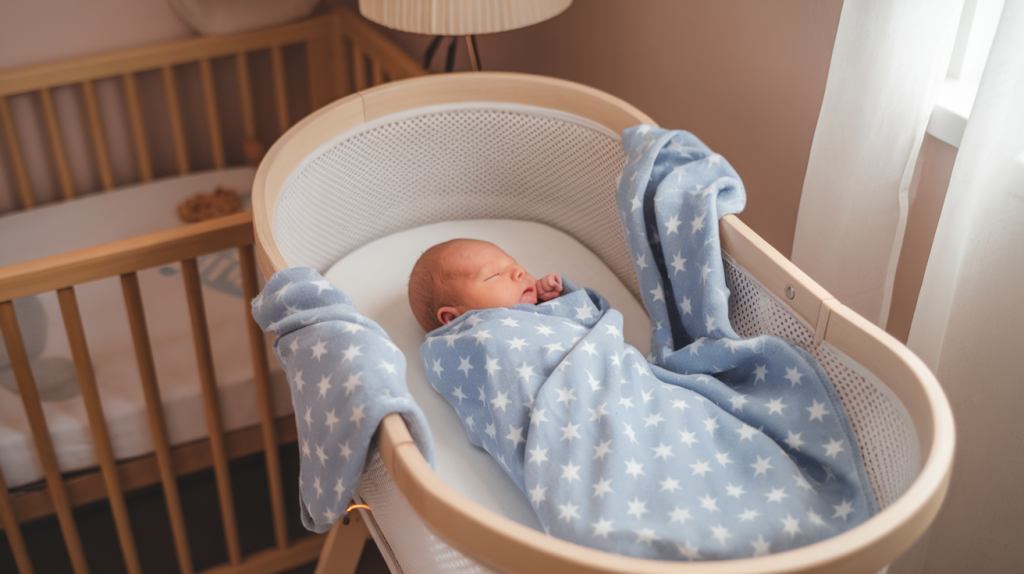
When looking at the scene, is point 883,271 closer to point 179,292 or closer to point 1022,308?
point 1022,308

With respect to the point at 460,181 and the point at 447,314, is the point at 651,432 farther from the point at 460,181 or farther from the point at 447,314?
the point at 460,181

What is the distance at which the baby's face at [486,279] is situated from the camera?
1078 millimetres

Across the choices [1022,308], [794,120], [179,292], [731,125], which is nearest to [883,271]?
[1022,308]

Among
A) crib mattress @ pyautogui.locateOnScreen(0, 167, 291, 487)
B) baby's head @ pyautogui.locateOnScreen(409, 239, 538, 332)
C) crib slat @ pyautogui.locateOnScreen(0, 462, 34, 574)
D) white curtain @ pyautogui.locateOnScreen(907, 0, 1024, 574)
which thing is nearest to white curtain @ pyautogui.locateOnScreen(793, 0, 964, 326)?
white curtain @ pyautogui.locateOnScreen(907, 0, 1024, 574)

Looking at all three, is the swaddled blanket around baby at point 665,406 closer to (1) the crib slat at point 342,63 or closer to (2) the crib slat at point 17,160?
(1) the crib slat at point 342,63

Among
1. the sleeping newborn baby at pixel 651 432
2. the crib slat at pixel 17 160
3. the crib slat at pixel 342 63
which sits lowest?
the crib slat at pixel 17 160

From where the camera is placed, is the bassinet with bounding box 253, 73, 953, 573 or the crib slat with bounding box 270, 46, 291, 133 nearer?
the bassinet with bounding box 253, 73, 953, 573

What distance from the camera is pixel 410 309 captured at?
1.21 m

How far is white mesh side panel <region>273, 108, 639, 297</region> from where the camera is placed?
121cm

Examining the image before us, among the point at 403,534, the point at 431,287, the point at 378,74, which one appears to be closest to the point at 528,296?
the point at 431,287

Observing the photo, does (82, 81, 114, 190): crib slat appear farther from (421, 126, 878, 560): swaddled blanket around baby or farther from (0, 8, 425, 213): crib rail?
(421, 126, 878, 560): swaddled blanket around baby

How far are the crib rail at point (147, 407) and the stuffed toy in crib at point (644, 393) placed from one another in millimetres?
329

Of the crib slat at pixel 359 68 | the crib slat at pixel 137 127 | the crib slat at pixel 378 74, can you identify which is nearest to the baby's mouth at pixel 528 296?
the crib slat at pixel 378 74

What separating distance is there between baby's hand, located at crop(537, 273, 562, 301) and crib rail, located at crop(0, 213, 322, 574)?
17.7 inches
